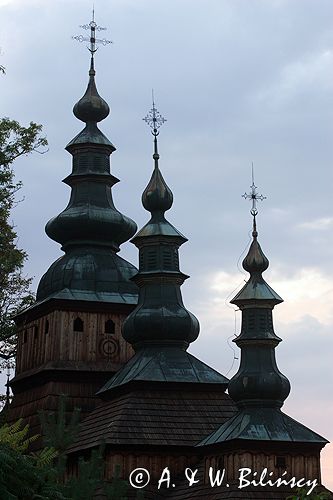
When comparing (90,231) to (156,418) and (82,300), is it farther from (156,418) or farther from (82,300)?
(156,418)

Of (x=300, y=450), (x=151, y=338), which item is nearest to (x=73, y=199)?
(x=151, y=338)

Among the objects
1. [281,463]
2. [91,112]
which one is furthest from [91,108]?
[281,463]

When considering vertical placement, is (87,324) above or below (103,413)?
above

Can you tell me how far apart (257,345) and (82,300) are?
28.1ft

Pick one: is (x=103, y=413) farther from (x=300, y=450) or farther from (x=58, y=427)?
(x=58, y=427)

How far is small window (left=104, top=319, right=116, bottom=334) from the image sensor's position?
130ft

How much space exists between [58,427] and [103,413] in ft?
61.9

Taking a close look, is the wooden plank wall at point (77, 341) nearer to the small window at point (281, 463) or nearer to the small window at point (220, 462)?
the small window at point (220, 462)

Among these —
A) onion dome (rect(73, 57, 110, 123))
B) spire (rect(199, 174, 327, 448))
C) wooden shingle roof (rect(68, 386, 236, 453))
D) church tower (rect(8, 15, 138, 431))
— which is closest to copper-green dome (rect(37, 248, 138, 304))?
church tower (rect(8, 15, 138, 431))

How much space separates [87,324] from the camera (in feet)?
130

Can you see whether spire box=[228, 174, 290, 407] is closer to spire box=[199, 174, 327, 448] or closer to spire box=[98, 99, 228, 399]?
spire box=[199, 174, 327, 448]

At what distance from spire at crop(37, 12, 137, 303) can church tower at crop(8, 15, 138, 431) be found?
0.04 m

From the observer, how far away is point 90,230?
42.0m

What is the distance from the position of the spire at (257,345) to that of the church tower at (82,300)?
6900 mm
